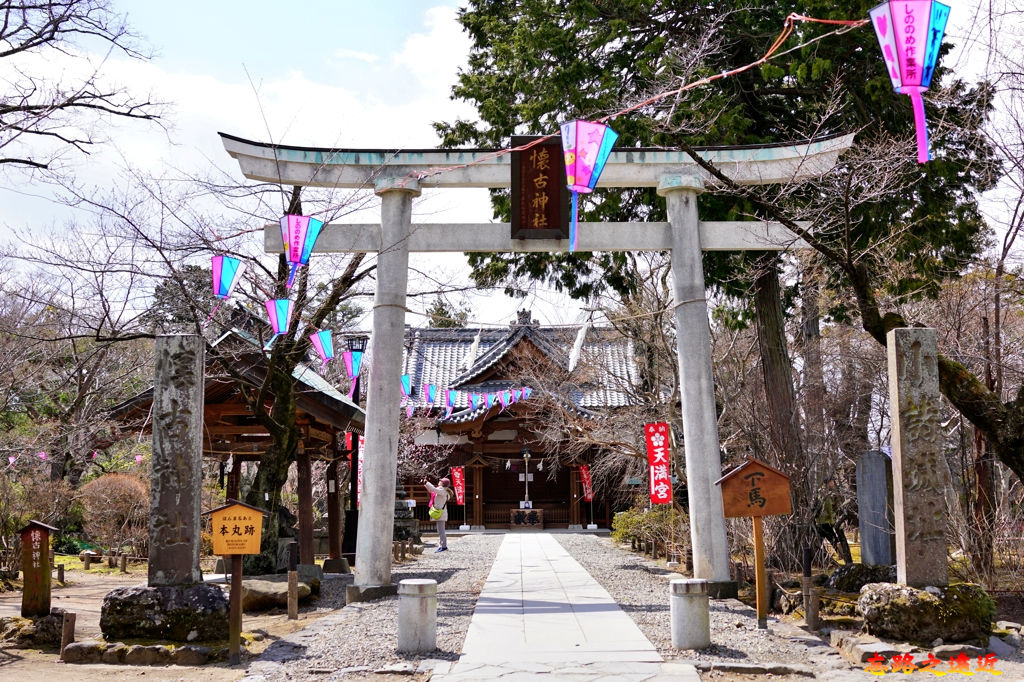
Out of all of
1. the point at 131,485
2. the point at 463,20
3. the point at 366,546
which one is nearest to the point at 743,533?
the point at 366,546

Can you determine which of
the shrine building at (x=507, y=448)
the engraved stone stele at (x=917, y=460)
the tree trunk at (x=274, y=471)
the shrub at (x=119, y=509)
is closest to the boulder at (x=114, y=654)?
the tree trunk at (x=274, y=471)

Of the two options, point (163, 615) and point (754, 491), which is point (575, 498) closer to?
point (754, 491)

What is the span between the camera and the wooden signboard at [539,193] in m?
11.4

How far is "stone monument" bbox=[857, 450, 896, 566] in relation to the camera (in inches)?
438

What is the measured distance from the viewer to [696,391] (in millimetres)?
11086

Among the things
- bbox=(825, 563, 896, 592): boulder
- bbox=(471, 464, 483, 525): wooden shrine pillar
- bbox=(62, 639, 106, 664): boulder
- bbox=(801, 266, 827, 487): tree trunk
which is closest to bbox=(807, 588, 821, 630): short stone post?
bbox=(825, 563, 896, 592): boulder

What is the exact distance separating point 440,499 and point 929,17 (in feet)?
52.1

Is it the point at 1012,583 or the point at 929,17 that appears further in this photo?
the point at 1012,583

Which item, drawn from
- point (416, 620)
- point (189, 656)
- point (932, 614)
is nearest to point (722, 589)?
point (932, 614)

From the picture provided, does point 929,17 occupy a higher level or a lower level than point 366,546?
higher

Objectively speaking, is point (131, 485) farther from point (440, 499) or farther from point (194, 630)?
point (194, 630)

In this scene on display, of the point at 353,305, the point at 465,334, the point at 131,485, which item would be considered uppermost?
the point at 465,334

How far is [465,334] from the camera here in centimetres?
3797

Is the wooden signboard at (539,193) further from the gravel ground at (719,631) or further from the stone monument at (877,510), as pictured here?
the stone monument at (877,510)
